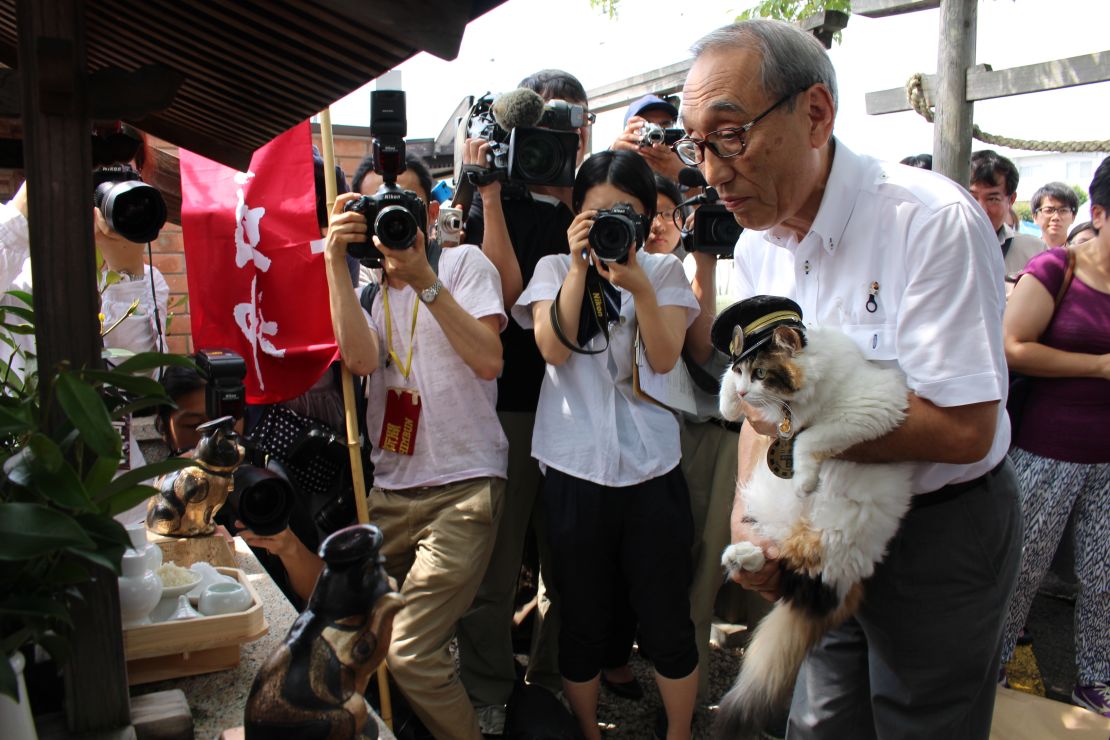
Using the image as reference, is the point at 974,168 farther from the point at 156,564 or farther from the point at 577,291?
the point at 156,564

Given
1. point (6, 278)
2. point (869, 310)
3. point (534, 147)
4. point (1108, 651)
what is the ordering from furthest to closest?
point (1108, 651) < point (534, 147) < point (6, 278) < point (869, 310)

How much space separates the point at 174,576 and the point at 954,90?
15.3ft

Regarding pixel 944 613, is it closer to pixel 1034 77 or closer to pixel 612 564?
pixel 612 564

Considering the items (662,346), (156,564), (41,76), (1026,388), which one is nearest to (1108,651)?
(1026,388)

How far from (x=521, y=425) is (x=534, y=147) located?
1.03m

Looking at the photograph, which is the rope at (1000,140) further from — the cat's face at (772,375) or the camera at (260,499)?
the camera at (260,499)

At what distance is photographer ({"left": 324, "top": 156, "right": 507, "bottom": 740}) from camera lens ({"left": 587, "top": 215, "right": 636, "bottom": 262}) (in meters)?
0.47

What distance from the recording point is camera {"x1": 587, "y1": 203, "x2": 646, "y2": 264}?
264cm

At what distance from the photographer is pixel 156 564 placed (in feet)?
6.46

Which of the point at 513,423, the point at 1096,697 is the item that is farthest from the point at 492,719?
the point at 1096,697

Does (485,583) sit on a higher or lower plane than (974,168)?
lower

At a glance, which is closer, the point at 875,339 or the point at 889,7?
the point at 875,339

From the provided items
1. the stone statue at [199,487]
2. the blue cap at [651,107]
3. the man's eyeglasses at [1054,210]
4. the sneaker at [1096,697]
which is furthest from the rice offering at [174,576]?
the man's eyeglasses at [1054,210]

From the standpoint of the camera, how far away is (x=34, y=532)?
1.12m
